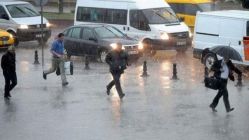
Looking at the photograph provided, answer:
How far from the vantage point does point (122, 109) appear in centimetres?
1770

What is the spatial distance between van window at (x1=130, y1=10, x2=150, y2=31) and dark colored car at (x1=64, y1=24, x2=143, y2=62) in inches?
78.4

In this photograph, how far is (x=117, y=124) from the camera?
52.2 ft

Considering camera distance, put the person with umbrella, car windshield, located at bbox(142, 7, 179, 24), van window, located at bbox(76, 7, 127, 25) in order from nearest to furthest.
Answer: the person with umbrella
car windshield, located at bbox(142, 7, 179, 24)
van window, located at bbox(76, 7, 127, 25)

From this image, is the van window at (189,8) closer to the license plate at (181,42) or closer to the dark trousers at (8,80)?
the license plate at (181,42)

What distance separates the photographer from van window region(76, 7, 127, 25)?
101 ft

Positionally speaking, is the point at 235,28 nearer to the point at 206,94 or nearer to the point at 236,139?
the point at 206,94

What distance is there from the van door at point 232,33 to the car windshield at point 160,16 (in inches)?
208

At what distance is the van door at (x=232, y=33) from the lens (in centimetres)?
2487

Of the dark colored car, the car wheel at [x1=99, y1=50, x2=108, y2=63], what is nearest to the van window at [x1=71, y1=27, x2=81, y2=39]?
the dark colored car

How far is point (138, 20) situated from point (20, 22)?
5.96 meters

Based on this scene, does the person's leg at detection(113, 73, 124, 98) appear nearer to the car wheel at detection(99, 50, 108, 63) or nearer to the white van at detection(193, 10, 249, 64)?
the white van at detection(193, 10, 249, 64)

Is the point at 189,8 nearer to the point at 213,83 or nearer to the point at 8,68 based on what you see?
the point at 8,68

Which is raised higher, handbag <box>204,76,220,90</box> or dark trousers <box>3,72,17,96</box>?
handbag <box>204,76,220,90</box>

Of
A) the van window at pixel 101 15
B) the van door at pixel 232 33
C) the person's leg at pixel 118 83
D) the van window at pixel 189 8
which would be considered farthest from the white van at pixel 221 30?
the van window at pixel 189 8
